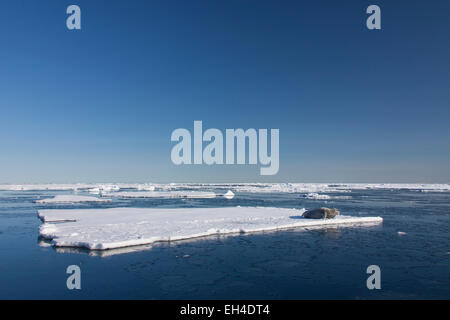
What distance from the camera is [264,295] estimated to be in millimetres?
8461

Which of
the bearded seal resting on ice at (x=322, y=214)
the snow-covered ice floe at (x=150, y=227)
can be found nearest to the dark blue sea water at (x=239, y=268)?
the snow-covered ice floe at (x=150, y=227)

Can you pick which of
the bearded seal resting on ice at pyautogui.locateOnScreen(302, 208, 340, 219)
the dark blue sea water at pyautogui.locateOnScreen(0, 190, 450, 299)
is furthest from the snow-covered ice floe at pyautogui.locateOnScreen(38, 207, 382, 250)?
the dark blue sea water at pyautogui.locateOnScreen(0, 190, 450, 299)

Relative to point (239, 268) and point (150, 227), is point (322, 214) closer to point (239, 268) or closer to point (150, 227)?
point (150, 227)

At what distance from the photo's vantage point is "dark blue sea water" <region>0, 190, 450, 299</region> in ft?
28.4

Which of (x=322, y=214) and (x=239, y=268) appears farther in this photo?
(x=322, y=214)

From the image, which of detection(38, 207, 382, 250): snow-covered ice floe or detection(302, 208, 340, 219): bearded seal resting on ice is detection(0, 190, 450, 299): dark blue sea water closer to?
detection(38, 207, 382, 250): snow-covered ice floe

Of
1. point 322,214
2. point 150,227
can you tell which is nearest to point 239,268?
point 150,227

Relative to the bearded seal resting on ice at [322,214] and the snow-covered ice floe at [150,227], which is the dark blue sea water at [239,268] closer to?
the snow-covered ice floe at [150,227]

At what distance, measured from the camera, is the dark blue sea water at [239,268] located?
866cm

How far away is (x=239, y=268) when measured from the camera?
10914 mm

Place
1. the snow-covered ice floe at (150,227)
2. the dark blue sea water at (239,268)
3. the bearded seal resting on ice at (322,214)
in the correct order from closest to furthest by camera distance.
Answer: the dark blue sea water at (239,268) → the snow-covered ice floe at (150,227) → the bearded seal resting on ice at (322,214)

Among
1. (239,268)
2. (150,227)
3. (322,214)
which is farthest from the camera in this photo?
(322,214)

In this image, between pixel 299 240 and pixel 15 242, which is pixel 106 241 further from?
pixel 299 240
